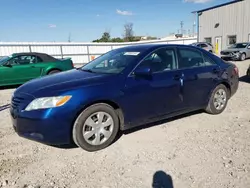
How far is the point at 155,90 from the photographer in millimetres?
3586

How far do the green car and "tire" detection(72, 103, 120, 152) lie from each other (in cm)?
622

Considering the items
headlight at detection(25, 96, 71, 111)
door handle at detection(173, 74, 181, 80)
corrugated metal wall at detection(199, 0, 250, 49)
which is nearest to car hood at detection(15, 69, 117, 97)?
headlight at detection(25, 96, 71, 111)

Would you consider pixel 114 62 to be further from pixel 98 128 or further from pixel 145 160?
pixel 145 160

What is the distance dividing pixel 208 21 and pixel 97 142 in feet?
89.3

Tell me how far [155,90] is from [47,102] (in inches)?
65.7

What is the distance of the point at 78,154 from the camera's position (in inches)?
124

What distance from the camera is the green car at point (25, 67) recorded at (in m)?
8.14

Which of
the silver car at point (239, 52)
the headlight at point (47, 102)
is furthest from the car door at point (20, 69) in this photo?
the silver car at point (239, 52)

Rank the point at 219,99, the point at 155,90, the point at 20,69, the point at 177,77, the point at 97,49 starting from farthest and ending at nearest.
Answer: the point at 97,49
the point at 20,69
the point at 219,99
the point at 177,77
the point at 155,90

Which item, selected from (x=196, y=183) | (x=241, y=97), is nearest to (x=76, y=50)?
(x=241, y=97)

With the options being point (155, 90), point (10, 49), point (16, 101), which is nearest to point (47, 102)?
point (16, 101)

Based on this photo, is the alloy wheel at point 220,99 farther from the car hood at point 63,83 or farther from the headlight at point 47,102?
the headlight at point 47,102

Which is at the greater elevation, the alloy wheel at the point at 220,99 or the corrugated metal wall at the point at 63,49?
the corrugated metal wall at the point at 63,49

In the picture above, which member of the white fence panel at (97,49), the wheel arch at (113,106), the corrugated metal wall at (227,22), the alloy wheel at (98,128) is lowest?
the alloy wheel at (98,128)
